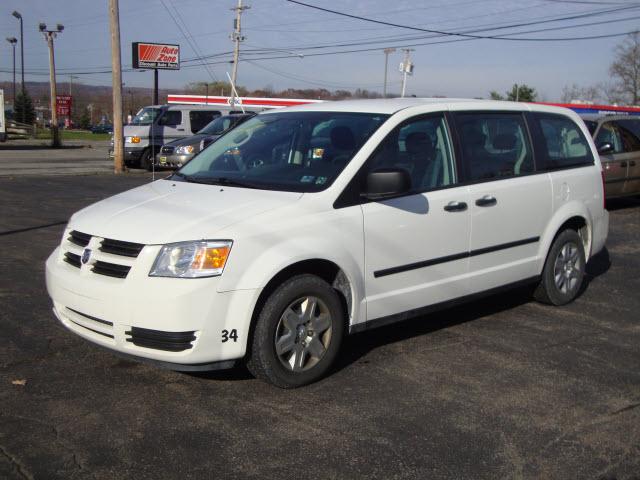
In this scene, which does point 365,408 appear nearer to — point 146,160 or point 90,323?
point 90,323

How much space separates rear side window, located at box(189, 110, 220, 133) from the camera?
2225 cm

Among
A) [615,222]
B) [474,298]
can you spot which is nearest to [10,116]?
[615,222]

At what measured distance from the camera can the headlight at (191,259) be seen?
4.06m

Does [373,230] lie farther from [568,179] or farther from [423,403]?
[568,179]

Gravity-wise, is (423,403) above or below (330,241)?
below

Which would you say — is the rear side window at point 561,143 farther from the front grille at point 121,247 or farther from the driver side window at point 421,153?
the front grille at point 121,247

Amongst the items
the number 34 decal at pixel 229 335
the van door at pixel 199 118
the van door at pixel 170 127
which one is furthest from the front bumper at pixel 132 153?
the number 34 decal at pixel 229 335

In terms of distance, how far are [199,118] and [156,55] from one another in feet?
19.0

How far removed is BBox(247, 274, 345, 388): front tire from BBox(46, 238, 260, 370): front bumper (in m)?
0.15

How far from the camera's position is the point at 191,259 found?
13.4 ft

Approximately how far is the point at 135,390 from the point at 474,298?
2.68 metres

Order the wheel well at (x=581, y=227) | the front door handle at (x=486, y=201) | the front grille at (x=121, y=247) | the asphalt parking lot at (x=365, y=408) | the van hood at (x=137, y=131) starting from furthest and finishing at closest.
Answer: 1. the van hood at (x=137, y=131)
2. the wheel well at (x=581, y=227)
3. the front door handle at (x=486, y=201)
4. the front grille at (x=121, y=247)
5. the asphalt parking lot at (x=365, y=408)

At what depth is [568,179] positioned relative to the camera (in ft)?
20.8

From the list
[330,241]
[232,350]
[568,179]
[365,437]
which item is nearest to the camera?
[365,437]
